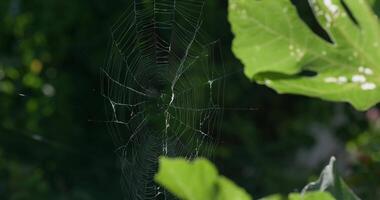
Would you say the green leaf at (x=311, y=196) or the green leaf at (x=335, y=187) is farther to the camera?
the green leaf at (x=335, y=187)

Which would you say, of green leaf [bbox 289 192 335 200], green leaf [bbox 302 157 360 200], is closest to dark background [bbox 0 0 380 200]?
green leaf [bbox 302 157 360 200]

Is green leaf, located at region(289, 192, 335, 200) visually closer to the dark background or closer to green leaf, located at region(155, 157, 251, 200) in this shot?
green leaf, located at region(155, 157, 251, 200)

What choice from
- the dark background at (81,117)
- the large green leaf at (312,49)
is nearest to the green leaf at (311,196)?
the large green leaf at (312,49)

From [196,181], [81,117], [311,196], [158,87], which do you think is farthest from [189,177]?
[81,117]

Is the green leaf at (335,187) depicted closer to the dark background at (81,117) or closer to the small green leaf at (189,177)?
the small green leaf at (189,177)

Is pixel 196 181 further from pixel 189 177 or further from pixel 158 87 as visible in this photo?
pixel 158 87
